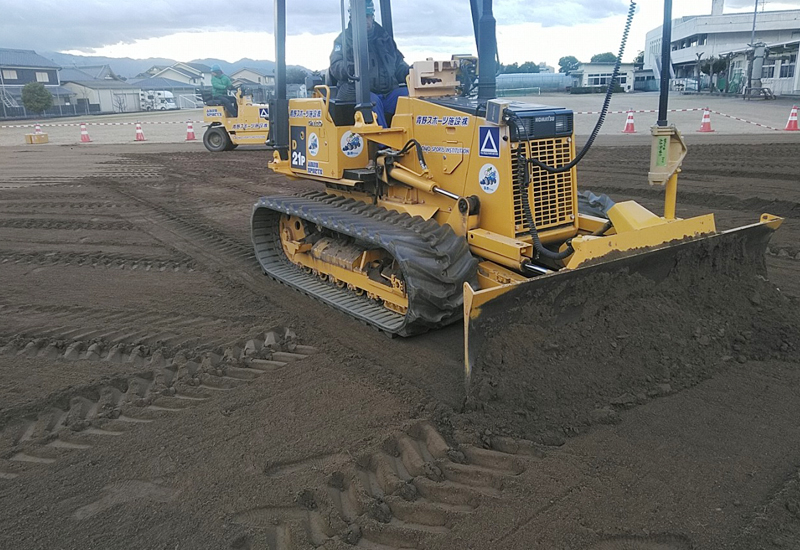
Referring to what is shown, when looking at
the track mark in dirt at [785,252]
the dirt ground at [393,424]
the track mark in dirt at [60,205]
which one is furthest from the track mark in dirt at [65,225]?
the track mark in dirt at [785,252]

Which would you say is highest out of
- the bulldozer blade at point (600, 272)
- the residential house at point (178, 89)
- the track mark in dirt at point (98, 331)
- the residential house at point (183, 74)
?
the residential house at point (183, 74)

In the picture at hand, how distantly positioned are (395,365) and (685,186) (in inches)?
330

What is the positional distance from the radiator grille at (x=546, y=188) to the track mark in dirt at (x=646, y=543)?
283 cm

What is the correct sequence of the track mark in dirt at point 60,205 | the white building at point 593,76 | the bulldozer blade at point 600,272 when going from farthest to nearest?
the white building at point 593,76
the track mark in dirt at point 60,205
the bulldozer blade at point 600,272

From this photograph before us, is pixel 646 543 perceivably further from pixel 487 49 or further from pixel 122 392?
pixel 487 49

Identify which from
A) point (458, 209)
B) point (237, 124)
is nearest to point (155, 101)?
point (237, 124)

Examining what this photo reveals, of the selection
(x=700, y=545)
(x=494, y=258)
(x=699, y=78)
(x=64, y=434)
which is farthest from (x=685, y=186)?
(x=699, y=78)

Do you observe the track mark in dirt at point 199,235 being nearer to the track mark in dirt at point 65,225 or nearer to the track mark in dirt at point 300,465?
the track mark in dirt at point 65,225

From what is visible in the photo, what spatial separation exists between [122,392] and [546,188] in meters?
3.73

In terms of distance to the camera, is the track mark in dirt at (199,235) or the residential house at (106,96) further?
the residential house at (106,96)

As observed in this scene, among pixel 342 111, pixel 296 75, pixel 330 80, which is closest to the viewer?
pixel 342 111

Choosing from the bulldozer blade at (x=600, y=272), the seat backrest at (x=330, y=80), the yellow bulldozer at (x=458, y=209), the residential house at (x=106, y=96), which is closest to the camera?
the bulldozer blade at (x=600, y=272)

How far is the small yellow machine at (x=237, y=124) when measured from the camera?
1912cm

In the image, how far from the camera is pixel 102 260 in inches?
326
